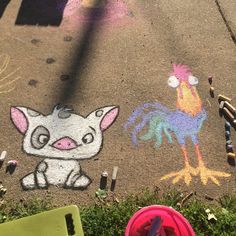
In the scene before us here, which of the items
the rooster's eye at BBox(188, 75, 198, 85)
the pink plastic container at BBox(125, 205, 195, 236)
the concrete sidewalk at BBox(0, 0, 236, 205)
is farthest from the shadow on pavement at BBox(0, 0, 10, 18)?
the pink plastic container at BBox(125, 205, 195, 236)

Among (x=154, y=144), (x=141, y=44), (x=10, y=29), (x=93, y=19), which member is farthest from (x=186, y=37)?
(x=10, y=29)

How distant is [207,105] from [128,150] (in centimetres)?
99

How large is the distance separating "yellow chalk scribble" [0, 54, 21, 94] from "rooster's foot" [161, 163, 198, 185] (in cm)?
185

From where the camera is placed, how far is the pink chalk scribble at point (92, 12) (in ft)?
16.9

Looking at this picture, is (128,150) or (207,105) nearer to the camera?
(128,150)

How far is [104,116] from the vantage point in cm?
401

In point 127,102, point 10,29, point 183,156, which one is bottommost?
point 183,156

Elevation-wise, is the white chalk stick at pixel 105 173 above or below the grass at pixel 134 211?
above

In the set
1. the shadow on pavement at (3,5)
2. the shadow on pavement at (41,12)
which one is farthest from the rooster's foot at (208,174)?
the shadow on pavement at (3,5)

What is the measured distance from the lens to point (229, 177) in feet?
11.7

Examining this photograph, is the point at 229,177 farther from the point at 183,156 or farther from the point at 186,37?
the point at 186,37

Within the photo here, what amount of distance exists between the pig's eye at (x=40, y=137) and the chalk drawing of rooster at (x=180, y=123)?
76 cm

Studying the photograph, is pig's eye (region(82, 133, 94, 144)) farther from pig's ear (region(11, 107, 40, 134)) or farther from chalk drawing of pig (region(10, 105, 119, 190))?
pig's ear (region(11, 107, 40, 134))

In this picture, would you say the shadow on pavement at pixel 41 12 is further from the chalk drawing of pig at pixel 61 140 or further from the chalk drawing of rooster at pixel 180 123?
the chalk drawing of rooster at pixel 180 123
